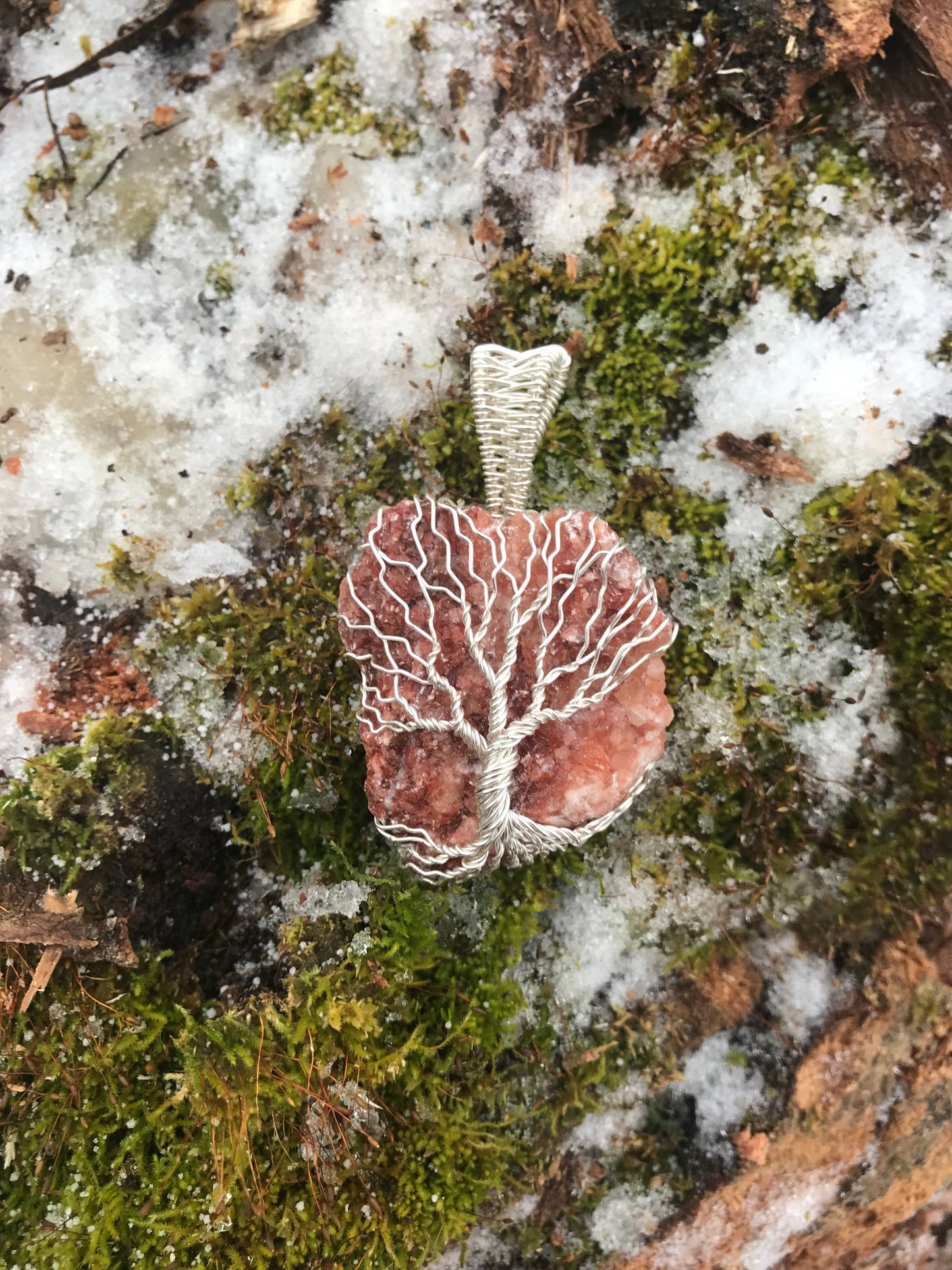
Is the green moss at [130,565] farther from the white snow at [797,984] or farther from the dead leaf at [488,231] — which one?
the white snow at [797,984]

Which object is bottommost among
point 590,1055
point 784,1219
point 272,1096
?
point 784,1219

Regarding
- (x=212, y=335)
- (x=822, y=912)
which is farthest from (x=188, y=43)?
(x=822, y=912)

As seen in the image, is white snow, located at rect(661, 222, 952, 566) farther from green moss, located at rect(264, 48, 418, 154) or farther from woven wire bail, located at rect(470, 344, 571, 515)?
green moss, located at rect(264, 48, 418, 154)

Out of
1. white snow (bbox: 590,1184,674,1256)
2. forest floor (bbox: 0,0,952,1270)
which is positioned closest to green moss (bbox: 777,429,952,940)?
forest floor (bbox: 0,0,952,1270)

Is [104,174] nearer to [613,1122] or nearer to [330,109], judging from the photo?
[330,109]

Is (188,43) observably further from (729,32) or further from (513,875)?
(513,875)

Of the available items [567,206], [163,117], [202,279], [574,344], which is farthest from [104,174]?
[574,344]

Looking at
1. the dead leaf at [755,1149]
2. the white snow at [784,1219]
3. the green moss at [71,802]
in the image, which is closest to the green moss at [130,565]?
the green moss at [71,802]
